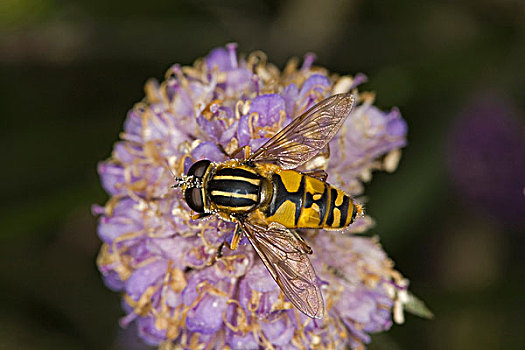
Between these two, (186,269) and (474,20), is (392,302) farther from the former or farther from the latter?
(474,20)

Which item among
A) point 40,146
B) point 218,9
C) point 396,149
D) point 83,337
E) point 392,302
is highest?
point 218,9

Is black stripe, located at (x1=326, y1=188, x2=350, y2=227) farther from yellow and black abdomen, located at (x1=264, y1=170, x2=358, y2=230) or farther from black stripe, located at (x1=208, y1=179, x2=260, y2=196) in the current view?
black stripe, located at (x1=208, y1=179, x2=260, y2=196)

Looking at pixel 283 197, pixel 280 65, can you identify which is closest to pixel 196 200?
pixel 283 197

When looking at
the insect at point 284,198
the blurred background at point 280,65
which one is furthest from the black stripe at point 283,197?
the blurred background at point 280,65

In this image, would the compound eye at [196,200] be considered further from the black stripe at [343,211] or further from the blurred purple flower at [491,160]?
the blurred purple flower at [491,160]

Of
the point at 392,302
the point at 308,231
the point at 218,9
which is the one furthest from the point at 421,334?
the point at 218,9

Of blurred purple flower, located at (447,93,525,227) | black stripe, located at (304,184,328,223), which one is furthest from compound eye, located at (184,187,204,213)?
blurred purple flower, located at (447,93,525,227)
